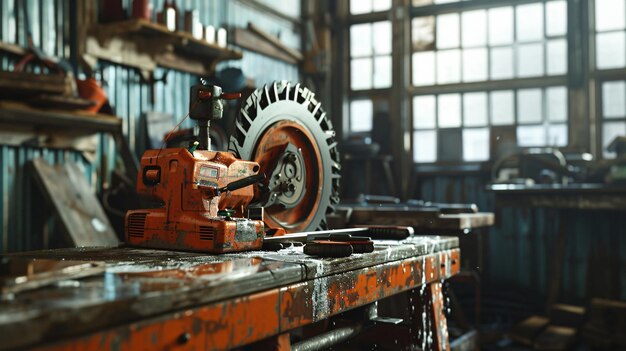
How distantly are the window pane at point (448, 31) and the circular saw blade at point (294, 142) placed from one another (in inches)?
173

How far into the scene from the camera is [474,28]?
6363 millimetres

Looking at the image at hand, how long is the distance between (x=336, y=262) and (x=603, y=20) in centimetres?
543

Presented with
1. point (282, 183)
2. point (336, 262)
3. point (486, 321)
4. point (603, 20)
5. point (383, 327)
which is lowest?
point (486, 321)

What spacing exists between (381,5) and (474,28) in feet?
3.68

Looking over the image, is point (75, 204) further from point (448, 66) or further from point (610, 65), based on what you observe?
point (610, 65)

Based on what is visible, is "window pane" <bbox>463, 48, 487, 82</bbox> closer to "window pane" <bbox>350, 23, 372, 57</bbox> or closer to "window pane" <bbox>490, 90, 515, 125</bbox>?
"window pane" <bbox>490, 90, 515, 125</bbox>

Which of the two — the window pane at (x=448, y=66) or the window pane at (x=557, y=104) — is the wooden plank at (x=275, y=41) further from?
the window pane at (x=557, y=104)

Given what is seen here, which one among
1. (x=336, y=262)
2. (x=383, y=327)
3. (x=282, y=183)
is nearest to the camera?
(x=336, y=262)

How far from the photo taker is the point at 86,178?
3.81 metres

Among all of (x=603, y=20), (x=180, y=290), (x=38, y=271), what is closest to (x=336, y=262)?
(x=180, y=290)

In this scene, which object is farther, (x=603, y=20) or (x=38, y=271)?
(x=603, y=20)

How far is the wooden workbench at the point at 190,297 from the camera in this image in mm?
875

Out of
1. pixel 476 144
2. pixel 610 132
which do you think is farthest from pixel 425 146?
pixel 610 132

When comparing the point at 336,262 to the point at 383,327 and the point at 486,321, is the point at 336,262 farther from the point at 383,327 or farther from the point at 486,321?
the point at 486,321
